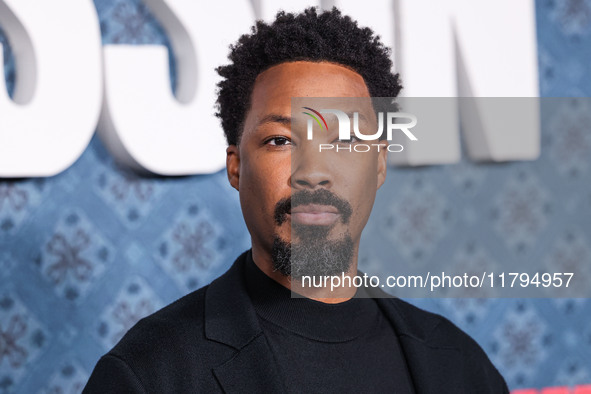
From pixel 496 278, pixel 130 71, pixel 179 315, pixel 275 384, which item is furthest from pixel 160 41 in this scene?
pixel 496 278

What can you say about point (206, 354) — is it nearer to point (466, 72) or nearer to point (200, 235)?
point (200, 235)

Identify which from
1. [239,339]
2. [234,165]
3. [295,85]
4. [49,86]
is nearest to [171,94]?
[49,86]

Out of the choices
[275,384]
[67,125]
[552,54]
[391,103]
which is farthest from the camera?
[552,54]

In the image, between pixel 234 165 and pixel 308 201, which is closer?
pixel 308 201

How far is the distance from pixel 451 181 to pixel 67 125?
1.31m

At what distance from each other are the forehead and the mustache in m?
0.14

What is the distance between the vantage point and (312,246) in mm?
1095

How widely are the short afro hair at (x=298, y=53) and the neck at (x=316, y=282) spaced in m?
0.23

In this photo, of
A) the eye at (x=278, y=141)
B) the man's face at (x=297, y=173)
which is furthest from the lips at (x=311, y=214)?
the eye at (x=278, y=141)

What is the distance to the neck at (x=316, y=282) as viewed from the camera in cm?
117

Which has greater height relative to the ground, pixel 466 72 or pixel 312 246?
pixel 466 72

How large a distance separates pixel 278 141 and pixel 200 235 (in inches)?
39.6

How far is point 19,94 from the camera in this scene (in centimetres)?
183

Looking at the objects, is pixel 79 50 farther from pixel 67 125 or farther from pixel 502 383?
pixel 502 383
